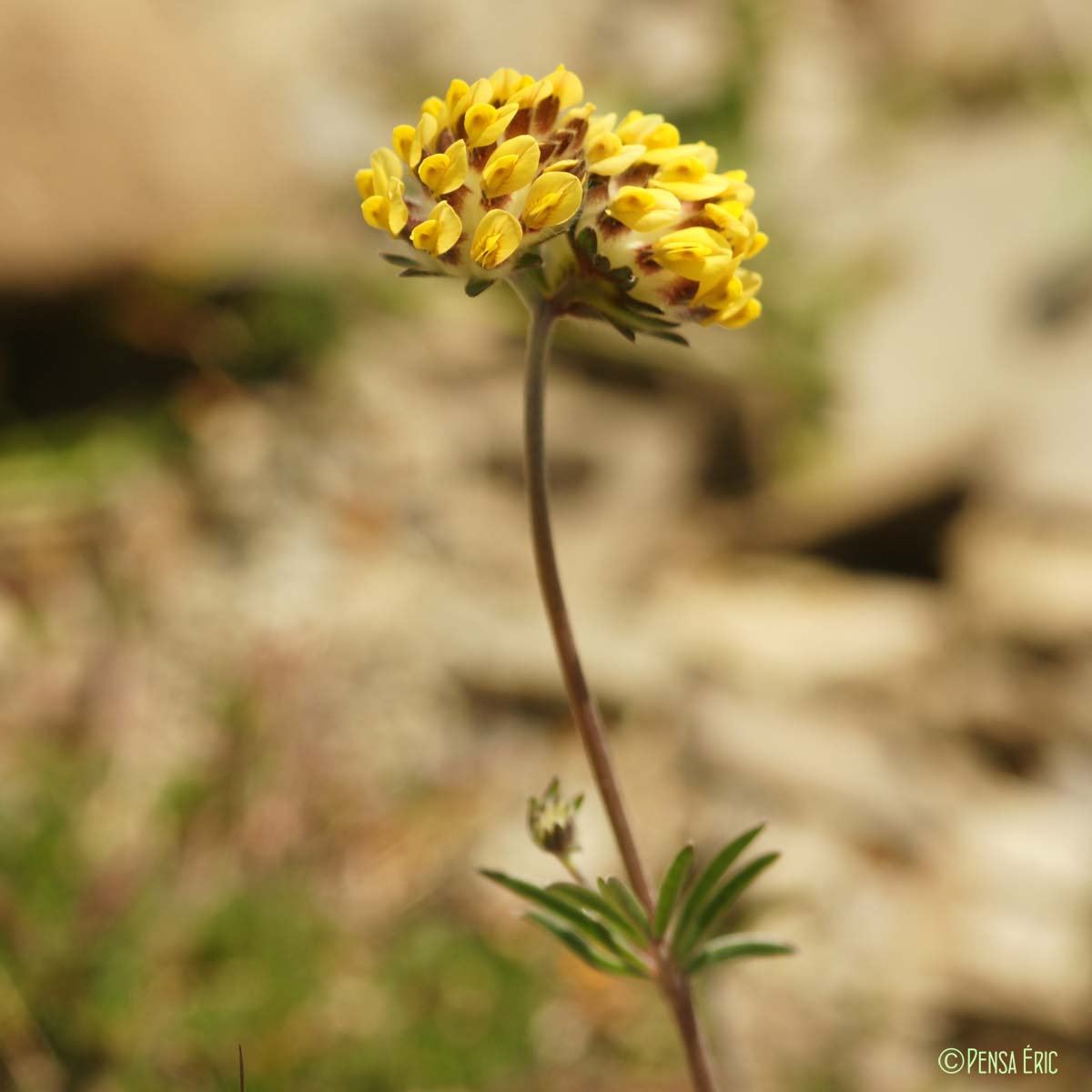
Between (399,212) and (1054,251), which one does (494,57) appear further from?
(399,212)

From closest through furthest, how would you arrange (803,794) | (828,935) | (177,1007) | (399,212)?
(399,212) → (177,1007) → (828,935) → (803,794)

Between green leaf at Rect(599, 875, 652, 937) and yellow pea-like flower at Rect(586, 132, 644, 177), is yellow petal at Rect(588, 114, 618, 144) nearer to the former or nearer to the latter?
yellow pea-like flower at Rect(586, 132, 644, 177)

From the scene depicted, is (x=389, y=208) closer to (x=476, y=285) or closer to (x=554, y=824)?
(x=476, y=285)

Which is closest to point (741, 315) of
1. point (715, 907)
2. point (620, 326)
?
point (620, 326)

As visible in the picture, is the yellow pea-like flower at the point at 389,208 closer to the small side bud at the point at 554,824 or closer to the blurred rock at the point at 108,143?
the small side bud at the point at 554,824

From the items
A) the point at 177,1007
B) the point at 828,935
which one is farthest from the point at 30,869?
the point at 828,935

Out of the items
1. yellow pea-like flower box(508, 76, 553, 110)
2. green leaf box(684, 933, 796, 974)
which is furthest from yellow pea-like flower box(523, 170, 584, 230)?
green leaf box(684, 933, 796, 974)
